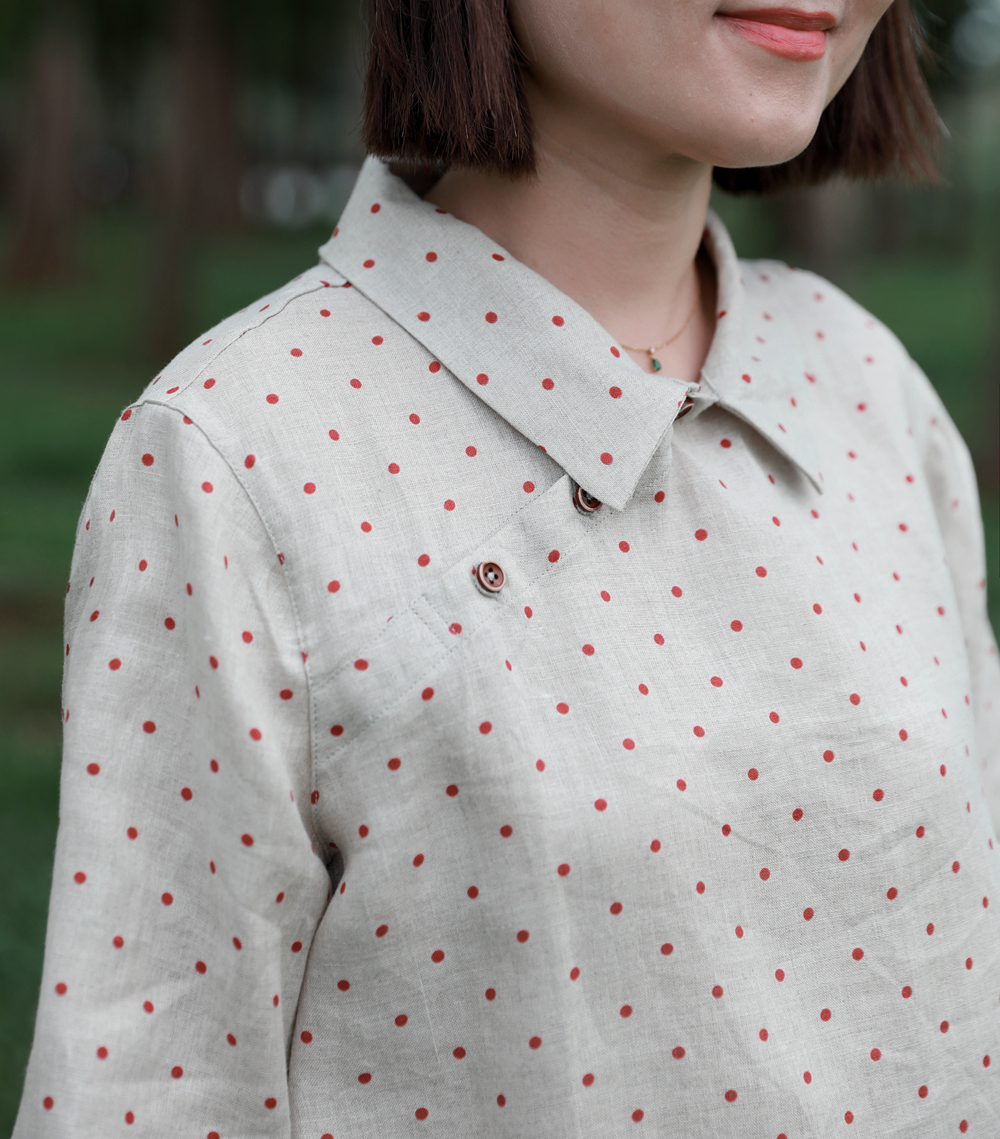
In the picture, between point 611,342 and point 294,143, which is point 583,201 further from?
point 294,143

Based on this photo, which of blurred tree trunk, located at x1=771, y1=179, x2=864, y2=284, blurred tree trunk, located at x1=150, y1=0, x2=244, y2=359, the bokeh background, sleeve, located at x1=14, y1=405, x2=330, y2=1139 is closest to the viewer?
sleeve, located at x1=14, y1=405, x2=330, y2=1139

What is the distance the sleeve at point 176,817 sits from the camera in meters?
0.96

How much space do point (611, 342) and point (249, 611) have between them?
0.43 meters

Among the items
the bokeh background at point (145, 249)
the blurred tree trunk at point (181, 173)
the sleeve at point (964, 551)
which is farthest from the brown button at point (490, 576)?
the blurred tree trunk at point (181, 173)

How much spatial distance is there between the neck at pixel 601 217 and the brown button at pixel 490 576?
1.12 feet

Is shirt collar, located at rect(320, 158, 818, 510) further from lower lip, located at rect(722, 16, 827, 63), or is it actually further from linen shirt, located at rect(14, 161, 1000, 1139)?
lower lip, located at rect(722, 16, 827, 63)

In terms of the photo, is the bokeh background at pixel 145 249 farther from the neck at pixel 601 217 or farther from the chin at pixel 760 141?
the chin at pixel 760 141

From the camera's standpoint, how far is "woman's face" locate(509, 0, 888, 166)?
1.03 metres

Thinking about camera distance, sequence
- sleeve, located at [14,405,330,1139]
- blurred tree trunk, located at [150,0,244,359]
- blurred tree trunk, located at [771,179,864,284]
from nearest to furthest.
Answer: sleeve, located at [14,405,330,1139]
blurred tree trunk, located at [771,179,864,284]
blurred tree trunk, located at [150,0,244,359]

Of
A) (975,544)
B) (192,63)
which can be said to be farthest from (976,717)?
(192,63)

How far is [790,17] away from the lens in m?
1.07

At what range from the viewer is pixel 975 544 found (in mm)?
1551

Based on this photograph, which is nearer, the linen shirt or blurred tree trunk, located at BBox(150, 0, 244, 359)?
the linen shirt

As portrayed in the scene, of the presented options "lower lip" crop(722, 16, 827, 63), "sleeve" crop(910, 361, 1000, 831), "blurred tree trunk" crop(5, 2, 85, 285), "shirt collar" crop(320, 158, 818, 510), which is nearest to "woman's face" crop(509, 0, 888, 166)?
"lower lip" crop(722, 16, 827, 63)
